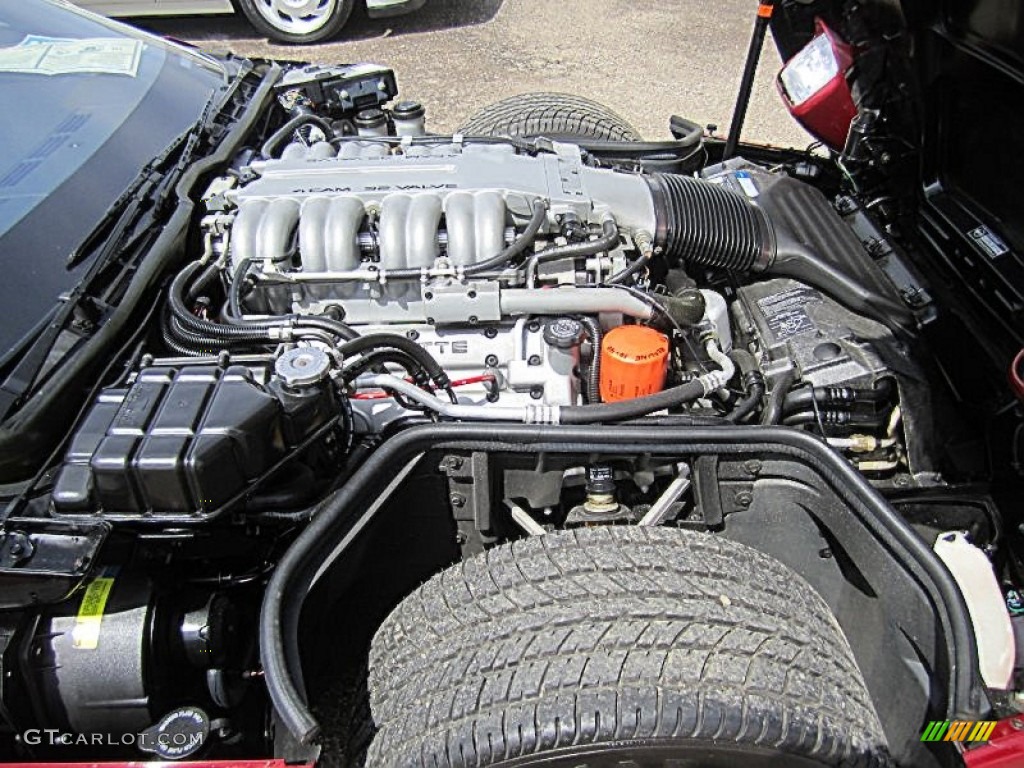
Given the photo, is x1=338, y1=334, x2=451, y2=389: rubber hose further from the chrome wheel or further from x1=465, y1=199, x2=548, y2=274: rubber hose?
the chrome wheel

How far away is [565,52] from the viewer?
248 inches

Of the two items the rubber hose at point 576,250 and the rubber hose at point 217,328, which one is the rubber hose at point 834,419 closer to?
the rubber hose at point 576,250

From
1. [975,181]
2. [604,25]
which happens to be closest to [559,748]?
[975,181]

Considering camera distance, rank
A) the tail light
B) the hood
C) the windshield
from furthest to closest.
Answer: the tail light
the hood
the windshield

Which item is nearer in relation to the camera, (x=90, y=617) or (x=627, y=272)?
(x=90, y=617)

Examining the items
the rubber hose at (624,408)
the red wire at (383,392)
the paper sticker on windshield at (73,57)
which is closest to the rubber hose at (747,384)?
the rubber hose at (624,408)

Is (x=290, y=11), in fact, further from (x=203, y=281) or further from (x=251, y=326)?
(x=251, y=326)

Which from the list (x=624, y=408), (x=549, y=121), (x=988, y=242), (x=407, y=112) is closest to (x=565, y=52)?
(x=549, y=121)

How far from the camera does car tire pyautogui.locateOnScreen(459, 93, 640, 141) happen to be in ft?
10.8

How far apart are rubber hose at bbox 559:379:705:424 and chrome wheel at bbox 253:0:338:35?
555 centimetres

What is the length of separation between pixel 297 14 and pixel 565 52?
2.05 metres

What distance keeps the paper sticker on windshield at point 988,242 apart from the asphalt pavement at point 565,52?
288cm

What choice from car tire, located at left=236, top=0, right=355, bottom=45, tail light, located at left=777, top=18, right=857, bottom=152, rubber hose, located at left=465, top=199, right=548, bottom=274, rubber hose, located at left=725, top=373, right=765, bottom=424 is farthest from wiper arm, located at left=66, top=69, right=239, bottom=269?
car tire, located at left=236, top=0, right=355, bottom=45

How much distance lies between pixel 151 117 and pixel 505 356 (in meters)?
1.24
